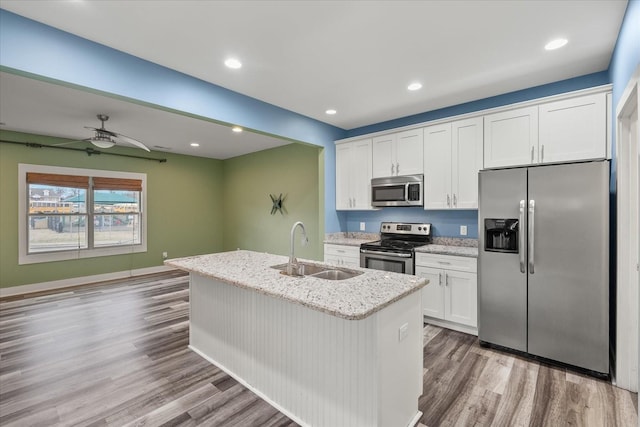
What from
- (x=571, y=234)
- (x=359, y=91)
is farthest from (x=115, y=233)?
(x=571, y=234)

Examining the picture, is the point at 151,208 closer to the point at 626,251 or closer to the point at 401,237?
the point at 401,237

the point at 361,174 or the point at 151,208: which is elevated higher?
the point at 361,174

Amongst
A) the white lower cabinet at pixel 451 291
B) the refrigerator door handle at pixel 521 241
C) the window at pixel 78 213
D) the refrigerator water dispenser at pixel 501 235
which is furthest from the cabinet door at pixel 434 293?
the window at pixel 78 213

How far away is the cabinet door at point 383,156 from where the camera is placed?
4094 mm

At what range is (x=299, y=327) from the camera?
6.40 feet

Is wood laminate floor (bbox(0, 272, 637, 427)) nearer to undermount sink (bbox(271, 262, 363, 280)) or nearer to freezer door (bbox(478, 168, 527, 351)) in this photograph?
freezer door (bbox(478, 168, 527, 351))

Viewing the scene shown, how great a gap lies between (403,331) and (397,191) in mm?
2503

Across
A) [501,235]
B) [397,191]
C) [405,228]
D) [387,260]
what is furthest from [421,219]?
[501,235]

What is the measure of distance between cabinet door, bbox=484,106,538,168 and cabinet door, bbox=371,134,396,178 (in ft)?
3.79

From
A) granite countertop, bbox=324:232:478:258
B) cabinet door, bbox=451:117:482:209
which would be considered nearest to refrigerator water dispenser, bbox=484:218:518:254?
granite countertop, bbox=324:232:478:258

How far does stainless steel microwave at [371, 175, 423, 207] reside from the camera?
3871 millimetres

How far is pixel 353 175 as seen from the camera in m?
4.51

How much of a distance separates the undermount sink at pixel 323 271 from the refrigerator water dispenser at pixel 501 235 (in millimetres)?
1551

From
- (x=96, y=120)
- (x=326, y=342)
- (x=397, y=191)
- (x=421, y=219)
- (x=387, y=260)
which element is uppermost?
(x=96, y=120)
